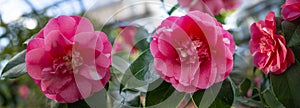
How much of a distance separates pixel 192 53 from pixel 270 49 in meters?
0.14

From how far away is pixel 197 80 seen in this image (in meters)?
0.40

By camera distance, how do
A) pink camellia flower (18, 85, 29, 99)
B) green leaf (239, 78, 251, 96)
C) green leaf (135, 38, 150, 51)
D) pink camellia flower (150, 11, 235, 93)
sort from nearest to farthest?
pink camellia flower (150, 11, 235, 93) < green leaf (135, 38, 150, 51) < green leaf (239, 78, 251, 96) < pink camellia flower (18, 85, 29, 99)

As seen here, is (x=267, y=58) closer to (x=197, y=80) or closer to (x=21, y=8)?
(x=197, y=80)

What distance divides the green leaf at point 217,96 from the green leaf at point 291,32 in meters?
0.10

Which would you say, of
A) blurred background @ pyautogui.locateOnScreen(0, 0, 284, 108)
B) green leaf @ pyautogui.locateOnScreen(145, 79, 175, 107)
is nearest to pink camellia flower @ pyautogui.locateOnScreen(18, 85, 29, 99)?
blurred background @ pyautogui.locateOnScreen(0, 0, 284, 108)

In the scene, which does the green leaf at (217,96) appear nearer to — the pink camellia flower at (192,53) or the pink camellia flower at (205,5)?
the pink camellia flower at (192,53)

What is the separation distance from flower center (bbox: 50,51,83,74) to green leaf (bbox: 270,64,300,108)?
0.87ft

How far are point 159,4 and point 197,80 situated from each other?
0.27 meters

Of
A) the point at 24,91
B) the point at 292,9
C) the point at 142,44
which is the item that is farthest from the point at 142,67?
the point at 24,91

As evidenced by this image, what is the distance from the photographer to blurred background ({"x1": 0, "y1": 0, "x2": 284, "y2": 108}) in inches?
22.8

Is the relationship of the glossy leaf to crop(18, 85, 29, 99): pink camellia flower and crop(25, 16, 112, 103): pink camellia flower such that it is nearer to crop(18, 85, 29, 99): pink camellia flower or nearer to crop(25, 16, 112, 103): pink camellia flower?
crop(25, 16, 112, 103): pink camellia flower

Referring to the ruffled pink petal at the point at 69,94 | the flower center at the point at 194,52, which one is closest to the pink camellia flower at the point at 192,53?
the flower center at the point at 194,52

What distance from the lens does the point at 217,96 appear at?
44cm

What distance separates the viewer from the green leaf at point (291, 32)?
46cm
